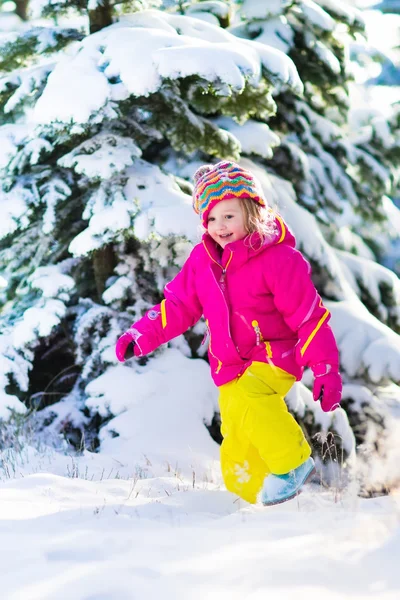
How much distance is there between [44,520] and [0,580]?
72cm

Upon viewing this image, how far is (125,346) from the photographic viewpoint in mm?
3791

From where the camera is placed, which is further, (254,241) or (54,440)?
(54,440)

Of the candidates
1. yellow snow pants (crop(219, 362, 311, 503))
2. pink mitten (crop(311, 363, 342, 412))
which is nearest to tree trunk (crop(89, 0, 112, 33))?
yellow snow pants (crop(219, 362, 311, 503))

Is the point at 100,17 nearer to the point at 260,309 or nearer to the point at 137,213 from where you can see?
the point at 137,213

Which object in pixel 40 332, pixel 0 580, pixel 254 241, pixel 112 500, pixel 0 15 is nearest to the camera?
pixel 0 580

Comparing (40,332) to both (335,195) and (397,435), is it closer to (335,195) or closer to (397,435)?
(397,435)

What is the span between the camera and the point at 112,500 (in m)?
3.36

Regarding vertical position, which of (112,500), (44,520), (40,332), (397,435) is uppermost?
(44,520)

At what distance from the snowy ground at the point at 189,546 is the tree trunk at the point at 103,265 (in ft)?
9.52

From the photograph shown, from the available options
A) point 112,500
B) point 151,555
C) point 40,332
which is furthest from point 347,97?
point 151,555

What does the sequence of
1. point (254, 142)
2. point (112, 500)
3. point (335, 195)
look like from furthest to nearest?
1. point (335, 195)
2. point (254, 142)
3. point (112, 500)

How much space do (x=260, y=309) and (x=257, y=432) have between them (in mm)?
689

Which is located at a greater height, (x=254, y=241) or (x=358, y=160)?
(x=254, y=241)

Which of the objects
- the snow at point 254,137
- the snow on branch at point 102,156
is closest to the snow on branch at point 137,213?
the snow on branch at point 102,156
